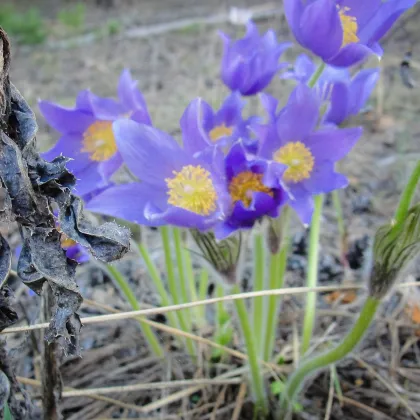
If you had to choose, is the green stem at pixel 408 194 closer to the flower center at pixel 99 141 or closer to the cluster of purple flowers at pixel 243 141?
the cluster of purple flowers at pixel 243 141

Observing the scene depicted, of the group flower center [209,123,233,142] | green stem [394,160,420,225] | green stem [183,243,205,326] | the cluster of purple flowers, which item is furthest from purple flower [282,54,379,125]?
green stem [183,243,205,326]

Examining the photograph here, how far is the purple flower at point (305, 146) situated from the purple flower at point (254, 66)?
0.13 meters

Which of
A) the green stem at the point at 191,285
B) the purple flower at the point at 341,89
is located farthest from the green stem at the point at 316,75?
the green stem at the point at 191,285

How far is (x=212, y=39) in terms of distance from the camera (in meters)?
3.29

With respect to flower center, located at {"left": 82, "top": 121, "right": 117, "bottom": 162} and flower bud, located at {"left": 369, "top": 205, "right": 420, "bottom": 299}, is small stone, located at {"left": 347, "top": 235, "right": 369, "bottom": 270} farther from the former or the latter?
flower center, located at {"left": 82, "top": 121, "right": 117, "bottom": 162}

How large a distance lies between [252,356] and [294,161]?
316 millimetres

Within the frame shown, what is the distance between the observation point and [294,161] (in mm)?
864

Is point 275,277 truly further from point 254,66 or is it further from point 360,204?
point 360,204

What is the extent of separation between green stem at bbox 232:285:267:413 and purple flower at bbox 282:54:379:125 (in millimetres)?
329

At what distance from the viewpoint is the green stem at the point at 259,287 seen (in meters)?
0.95

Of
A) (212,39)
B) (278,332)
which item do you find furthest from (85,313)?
(212,39)

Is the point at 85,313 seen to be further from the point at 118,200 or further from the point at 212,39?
the point at 212,39

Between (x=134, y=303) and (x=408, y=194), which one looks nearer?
(x=408, y=194)

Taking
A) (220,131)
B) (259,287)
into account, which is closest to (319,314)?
(259,287)
